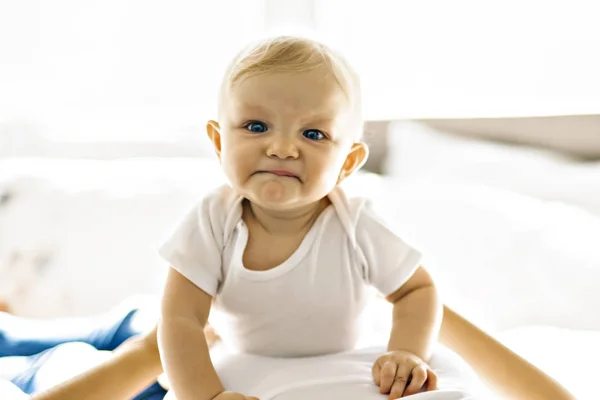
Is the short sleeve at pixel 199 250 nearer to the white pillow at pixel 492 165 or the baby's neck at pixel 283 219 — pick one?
the baby's neck at pixel 283 219

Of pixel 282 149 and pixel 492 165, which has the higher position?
pixel 282 149

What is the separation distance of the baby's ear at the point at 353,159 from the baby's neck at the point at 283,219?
6 centimetres

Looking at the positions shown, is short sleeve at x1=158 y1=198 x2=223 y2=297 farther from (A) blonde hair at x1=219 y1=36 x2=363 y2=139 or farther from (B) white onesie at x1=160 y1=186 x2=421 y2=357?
(A) blonde hair at x1=219 y1=36 x2=363 y2=139

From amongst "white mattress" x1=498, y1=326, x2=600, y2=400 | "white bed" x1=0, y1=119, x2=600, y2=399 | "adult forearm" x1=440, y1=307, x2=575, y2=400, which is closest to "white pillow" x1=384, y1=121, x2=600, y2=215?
"white bed" x1=0, y1=119, x2=600, y2=399

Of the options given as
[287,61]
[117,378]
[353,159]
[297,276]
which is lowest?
[117,378]

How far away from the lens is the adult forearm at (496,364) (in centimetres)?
81

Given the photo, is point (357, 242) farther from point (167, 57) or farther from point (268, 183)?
point (167, 57)

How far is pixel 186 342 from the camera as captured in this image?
745mm

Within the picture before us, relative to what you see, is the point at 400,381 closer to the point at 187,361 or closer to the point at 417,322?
the point at 417,322

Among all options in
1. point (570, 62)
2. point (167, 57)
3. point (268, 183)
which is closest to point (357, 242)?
point (268, 183)

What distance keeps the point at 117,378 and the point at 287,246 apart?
0.79 feet

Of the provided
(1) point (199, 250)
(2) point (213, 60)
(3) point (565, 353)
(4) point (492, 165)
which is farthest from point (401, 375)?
(2) point (213, 60)

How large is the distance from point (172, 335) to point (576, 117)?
111cm

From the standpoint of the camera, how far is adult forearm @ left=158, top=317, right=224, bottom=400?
2.39 feet
